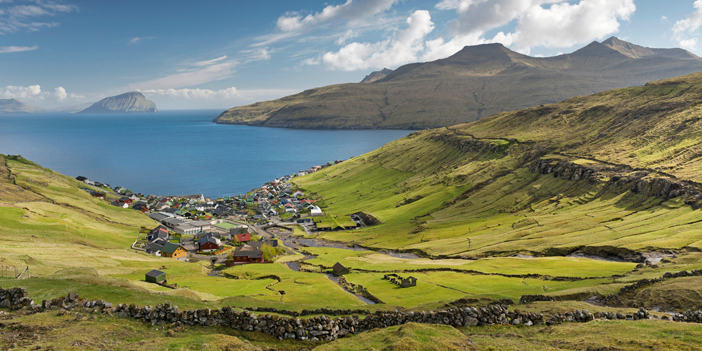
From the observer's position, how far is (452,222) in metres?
119

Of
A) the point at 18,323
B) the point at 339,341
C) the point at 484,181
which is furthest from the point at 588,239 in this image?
the point at 18,323

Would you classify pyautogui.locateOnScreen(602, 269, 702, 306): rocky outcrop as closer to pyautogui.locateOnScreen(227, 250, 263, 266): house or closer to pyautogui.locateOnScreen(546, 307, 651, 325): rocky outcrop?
pyautogui.locateOnScreen(546, 307, 651, 325): rocky outcrop

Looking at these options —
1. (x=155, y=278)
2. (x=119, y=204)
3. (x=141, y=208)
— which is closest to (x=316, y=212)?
(x=141, y=208)

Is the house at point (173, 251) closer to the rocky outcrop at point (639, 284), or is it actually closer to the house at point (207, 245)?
the house at point (207, 245)

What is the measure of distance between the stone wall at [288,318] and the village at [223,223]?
124ft

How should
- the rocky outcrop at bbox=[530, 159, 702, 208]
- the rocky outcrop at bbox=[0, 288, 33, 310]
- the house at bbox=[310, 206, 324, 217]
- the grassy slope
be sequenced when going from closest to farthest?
the rocky outcrop at bbox=[0, 288, 33, 310] < the grassy slope < the rocky outcrop at bbox=[530, 159, 702, 208] < the house at bbox=[310, 206, 324, 217]

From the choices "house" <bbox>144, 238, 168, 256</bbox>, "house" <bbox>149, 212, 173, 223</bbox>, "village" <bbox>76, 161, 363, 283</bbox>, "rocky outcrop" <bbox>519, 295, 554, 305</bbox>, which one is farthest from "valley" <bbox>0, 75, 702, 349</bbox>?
"house" <bbox>149, 212, 173, 223</bbox>

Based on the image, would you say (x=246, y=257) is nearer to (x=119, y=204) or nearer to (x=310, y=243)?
(x=310, y=243)

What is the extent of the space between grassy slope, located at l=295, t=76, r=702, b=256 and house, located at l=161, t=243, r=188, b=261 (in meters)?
48.8

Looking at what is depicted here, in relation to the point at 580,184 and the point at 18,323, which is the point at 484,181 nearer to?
the point at 580,184

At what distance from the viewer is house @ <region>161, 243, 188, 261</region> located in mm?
92750

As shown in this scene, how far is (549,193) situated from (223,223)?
11362 cm

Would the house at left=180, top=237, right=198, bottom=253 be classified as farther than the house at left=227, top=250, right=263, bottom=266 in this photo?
Yes

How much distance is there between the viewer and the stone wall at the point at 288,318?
922 inches
